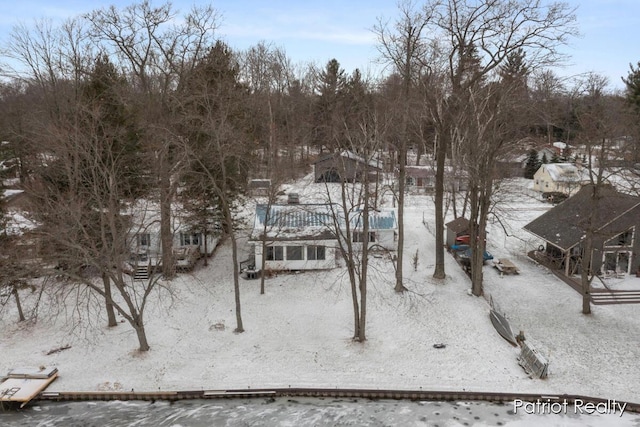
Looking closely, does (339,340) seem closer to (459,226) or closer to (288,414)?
(288,414)

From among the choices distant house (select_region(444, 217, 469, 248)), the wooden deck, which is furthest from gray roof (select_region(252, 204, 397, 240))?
the wooden deck

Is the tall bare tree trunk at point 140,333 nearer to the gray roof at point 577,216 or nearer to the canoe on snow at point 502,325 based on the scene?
the canoe on snow at point 502,325

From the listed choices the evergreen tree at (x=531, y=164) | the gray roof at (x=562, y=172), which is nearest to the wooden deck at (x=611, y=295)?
the gray roof at (x=562, y=172)

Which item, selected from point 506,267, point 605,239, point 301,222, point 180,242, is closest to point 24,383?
point 180,242

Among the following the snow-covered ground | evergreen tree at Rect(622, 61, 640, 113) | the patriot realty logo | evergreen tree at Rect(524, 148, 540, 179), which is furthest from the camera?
evergreen tree at Rect(524, 148, 540, 179)

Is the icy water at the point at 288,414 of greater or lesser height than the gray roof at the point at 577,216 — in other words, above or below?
below

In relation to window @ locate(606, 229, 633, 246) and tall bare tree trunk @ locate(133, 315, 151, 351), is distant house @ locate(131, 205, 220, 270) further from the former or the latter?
window @ locate(606, 229, 633, 246)

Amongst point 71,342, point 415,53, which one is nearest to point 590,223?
point 415,53
